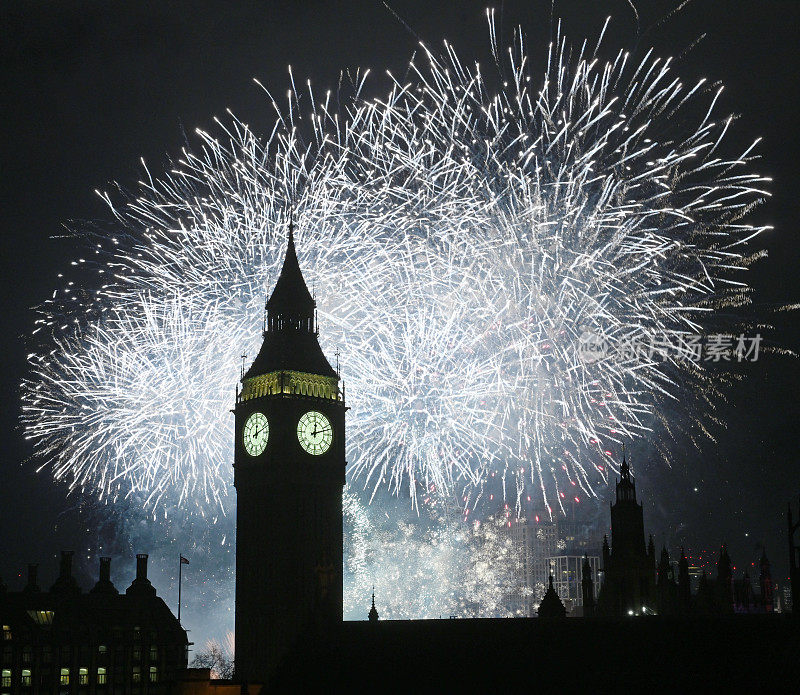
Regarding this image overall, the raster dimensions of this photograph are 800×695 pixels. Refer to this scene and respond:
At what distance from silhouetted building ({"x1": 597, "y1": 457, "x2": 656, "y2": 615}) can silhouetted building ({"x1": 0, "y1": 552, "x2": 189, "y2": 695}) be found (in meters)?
39.9

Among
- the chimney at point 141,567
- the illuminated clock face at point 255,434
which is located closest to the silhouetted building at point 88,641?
the chimney at point 141,567

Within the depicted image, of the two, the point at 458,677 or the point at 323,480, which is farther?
the point at 323,480

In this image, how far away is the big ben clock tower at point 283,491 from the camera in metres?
82.4

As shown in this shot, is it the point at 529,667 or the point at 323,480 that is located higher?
the point at 323,480

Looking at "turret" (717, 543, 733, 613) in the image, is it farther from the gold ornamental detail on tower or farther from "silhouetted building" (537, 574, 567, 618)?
the gold ornamental detail on tower

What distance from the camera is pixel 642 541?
106000mm

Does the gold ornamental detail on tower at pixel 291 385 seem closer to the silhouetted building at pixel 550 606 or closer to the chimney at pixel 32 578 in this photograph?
the silhouetted building at pixel 550 606

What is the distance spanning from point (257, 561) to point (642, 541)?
38950mm

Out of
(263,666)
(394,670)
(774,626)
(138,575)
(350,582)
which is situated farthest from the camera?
(350,582)

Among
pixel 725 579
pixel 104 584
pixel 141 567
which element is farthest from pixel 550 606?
pixel 104 584

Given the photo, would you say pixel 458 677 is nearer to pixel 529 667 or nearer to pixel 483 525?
pixel 529 667

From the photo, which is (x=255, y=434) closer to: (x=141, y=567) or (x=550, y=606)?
(x=550, y=606)

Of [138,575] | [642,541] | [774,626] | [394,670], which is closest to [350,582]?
[138,575]

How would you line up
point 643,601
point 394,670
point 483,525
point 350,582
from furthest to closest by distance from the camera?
point 483,525 → point 350,582 → point 643,601 → point 394,670
